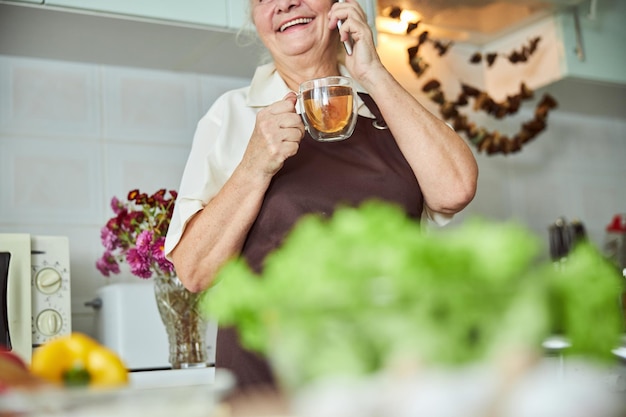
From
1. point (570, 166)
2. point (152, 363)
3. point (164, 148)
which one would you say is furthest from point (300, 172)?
point (570, 166)

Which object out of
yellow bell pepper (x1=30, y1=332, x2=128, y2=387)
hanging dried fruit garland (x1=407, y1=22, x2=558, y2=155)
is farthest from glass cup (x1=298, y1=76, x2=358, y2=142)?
hanging dried fruit garland (x1=407, y1=22, x2=558, y2=155)

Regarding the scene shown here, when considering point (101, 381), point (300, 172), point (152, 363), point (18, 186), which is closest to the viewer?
point (101, 381)

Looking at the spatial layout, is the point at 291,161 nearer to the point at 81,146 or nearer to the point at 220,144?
the point at 220,144

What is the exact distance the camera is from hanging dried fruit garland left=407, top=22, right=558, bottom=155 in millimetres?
2447

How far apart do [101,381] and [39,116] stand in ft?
5.22

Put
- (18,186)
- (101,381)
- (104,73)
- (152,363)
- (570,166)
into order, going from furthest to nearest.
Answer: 1. (570,166)
2. (104,73)
3. (18,186)
4. (152,363)
5. (101,381)

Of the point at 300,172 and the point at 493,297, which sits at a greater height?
the point at 300,172

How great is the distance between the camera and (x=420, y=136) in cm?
137

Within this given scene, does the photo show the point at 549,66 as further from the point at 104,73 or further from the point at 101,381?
the point at 101,381

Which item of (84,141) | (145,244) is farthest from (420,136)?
(84,141)

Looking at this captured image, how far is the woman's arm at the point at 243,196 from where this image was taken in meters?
1.26

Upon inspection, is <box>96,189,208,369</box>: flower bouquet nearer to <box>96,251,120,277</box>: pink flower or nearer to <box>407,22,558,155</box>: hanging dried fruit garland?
<box>96,251,120,277</box>: pink flower

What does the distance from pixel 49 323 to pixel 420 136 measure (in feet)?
2.71

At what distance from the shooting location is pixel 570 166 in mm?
2908
